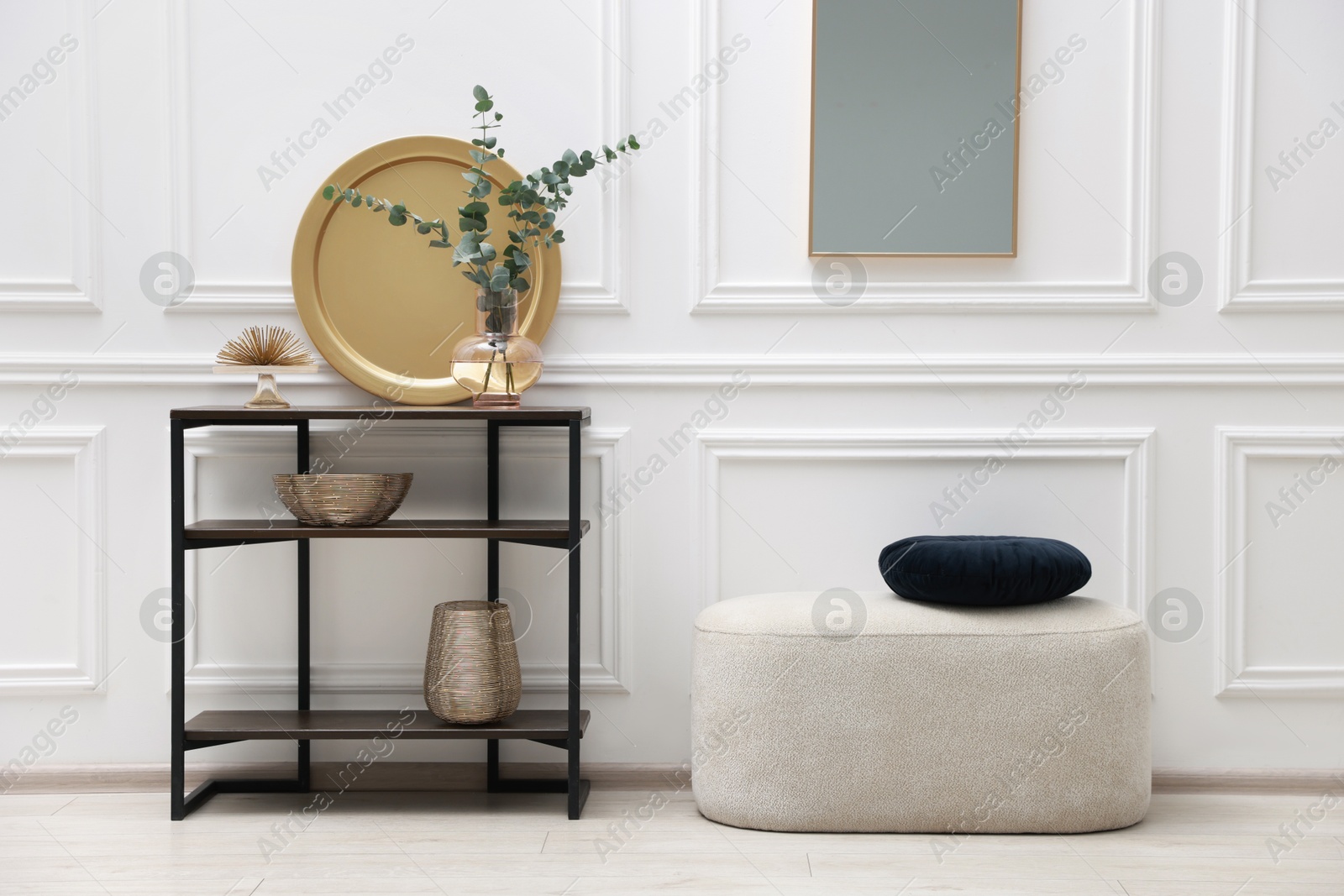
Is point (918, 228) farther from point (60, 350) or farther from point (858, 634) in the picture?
point (60, 350)

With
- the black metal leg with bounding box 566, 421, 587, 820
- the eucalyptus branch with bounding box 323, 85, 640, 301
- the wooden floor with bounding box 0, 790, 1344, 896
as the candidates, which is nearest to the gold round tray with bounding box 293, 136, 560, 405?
the eucalyptus branch with bounding box 323, 85, 640, 301

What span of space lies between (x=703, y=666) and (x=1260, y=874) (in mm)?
1040

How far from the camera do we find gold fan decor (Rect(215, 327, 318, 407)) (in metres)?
2.04

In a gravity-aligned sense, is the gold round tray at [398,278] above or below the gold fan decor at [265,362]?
above

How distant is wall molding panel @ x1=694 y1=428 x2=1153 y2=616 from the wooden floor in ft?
1.69

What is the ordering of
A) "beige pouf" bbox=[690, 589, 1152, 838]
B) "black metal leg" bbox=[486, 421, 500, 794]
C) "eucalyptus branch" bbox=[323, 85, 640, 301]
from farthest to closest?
"black metal leg" bbox=[486, 421, 500, 794] → "eucalyptus branch" bbox=[323, 85, 640, 301] → "beige pouf" bbox=[690, 589, 1152, 838]

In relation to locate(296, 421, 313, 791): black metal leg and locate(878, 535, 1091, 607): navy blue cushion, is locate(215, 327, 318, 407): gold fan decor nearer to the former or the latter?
locate(296, 421, 313, 791): black metal leg

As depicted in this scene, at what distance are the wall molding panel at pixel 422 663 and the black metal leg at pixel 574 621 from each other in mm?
250

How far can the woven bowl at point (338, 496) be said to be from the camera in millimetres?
1965

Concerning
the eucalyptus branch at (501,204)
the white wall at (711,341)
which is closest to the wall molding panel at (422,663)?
the white wall at (711,341)

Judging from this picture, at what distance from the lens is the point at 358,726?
6.61ft

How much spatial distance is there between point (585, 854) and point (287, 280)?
54.1 inches

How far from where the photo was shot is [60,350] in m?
2.22

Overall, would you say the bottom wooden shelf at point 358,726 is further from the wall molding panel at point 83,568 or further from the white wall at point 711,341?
the wall molding panel at point 83,568
